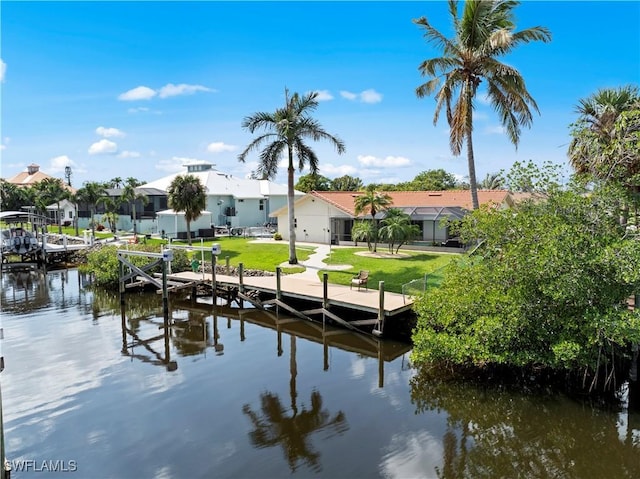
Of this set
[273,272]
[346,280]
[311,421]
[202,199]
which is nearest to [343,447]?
[311,421]

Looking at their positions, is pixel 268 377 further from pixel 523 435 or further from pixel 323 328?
pixel 523 435

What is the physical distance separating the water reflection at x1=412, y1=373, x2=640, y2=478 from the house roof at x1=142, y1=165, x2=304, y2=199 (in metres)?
41.0

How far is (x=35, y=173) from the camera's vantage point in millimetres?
104750

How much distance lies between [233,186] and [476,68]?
122 feet

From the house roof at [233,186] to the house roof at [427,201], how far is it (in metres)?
13.4

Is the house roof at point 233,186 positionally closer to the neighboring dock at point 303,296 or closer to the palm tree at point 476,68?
the neighboring dock at point 303,296

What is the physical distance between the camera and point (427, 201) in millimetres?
36406

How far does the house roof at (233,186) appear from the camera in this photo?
51.8m

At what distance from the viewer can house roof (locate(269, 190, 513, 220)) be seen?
3366 cm

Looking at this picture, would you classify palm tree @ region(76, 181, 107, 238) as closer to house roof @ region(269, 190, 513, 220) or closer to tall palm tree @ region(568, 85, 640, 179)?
house roof @ region(269, 190, 513, 220)

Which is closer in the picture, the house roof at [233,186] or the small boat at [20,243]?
the small boat at [20,243]

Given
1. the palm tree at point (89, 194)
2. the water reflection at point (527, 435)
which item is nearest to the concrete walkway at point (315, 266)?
the water reflection at point (527, 435)

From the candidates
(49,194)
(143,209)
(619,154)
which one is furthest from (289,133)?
(49,194)

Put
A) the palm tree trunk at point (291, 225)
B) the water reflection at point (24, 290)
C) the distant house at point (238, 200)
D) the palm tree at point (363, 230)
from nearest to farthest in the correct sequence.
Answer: the water reflection at point (24, 290) → the palm tree trunk at point (291, 225) → the palm tree at point (363, 230) → the distant house at point (238, 200)
